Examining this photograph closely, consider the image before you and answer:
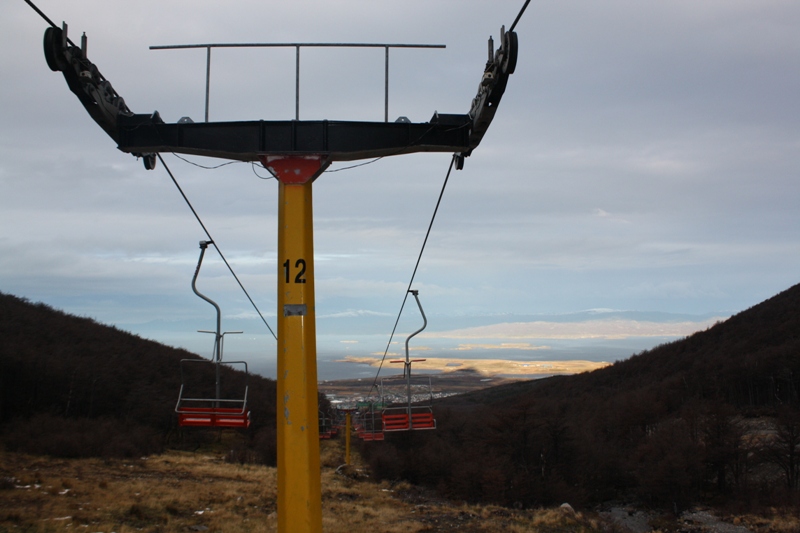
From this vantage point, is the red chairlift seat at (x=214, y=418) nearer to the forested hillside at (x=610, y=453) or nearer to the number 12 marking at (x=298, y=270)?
the number 12 marking at (x=298, y=270)

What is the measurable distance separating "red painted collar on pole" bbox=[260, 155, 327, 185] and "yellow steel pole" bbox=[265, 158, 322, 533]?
0.31m

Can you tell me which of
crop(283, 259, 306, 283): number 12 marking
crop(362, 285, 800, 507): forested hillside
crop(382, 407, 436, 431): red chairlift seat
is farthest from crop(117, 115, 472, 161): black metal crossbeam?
crop(362, 285, 800, 507): forested hillside

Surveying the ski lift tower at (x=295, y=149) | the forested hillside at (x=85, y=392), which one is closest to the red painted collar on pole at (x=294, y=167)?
the ski lift tower at (x=295, y=149)

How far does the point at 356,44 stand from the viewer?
26.1ft

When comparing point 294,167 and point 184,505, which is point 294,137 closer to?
point 294,167

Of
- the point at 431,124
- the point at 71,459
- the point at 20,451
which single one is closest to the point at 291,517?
the point at 431,124

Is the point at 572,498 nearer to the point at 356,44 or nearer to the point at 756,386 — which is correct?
the point at 356,44

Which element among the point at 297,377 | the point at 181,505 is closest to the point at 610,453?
the point at 181,505

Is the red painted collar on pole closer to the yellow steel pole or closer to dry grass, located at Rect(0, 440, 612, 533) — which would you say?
the yellow steel pole

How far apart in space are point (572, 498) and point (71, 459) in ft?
102

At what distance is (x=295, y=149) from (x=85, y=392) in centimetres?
5161

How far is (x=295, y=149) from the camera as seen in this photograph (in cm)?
776

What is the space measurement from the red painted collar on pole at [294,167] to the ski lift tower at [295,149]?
12 mm

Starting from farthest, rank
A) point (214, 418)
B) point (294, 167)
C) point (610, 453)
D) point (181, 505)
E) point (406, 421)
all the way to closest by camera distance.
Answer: point (610, 453)
point (181, 505)
point (406, 421)
point (214, 418)
point (294, 167)
